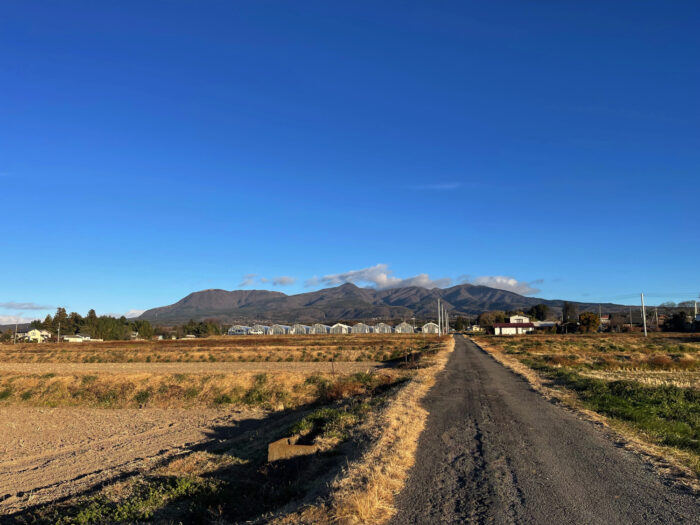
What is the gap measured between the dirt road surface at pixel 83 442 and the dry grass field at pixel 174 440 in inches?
2.5

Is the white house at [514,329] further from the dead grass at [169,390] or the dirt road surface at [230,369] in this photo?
the dead grass at [169,390]

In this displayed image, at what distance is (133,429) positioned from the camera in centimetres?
2270

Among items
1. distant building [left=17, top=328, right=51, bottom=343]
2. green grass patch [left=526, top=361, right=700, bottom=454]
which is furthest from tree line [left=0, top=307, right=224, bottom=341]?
green grass patch [left=526, top=361, right=700, bottom=454]

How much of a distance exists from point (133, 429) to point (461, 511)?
2060 cm

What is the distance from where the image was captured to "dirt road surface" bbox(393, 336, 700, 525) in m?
6.64

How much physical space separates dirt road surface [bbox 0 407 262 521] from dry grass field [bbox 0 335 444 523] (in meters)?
0.06

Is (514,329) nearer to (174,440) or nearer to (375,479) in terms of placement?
(174,440)

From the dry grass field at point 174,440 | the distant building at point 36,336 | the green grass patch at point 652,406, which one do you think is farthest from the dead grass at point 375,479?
the distant building at point 36,336

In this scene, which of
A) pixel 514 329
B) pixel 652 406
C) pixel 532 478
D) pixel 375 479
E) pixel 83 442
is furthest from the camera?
pixel 514 329

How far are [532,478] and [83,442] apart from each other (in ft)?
64.4

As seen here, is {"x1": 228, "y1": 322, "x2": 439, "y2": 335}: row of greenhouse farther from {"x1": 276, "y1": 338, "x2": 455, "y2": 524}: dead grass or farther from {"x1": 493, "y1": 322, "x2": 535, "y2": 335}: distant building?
{"x1": 276, "y1": 338, "x2": 455, "y2": 524}: dead grass

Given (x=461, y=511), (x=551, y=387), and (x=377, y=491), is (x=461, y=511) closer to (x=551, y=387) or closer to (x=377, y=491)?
(x=377, y=491)

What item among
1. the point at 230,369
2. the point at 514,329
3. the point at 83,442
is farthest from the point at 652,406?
the point at 514,329

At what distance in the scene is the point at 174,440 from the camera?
19609 millimetres
